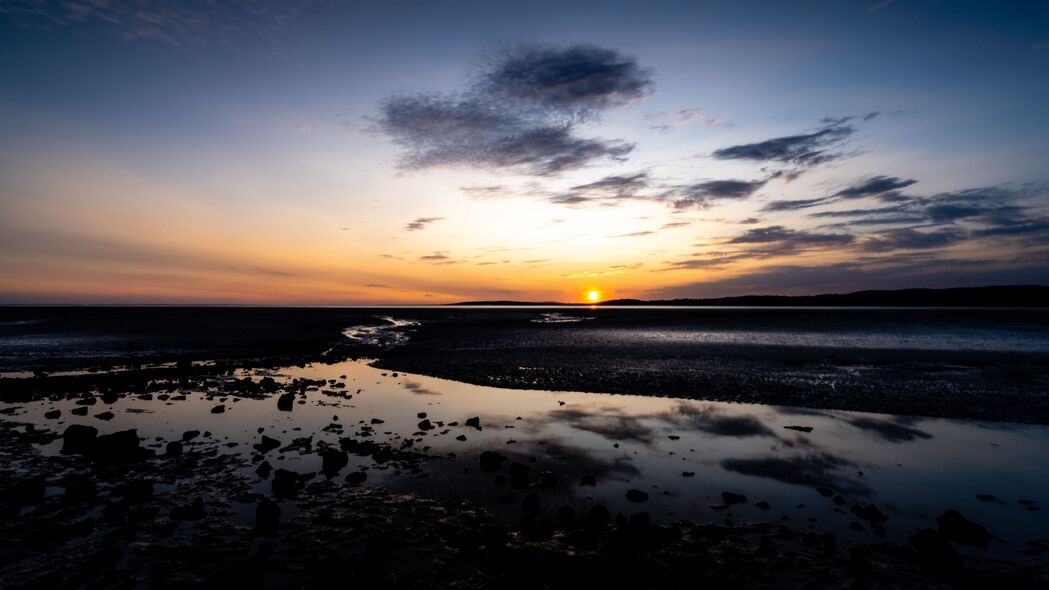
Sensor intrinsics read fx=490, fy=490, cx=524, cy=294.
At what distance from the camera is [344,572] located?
8.87 meters

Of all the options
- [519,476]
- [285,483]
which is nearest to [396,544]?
[519,476]

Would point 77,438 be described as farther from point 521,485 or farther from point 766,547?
point 766,547

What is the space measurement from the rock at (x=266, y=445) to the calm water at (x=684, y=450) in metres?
0.36

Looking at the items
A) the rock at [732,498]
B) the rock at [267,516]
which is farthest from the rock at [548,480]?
the rock at [267,516]

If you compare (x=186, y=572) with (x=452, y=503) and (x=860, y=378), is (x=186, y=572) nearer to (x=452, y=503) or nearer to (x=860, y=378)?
(x=452, y=503)

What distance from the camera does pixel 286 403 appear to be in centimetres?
2292

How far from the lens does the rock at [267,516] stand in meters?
10.6

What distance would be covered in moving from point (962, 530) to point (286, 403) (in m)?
23.9

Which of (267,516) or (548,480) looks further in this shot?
(548,480)

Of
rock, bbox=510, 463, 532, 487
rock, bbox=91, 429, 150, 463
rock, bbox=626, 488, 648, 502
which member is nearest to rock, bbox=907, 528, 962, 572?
rock, bbox=626, 488, 648, 502

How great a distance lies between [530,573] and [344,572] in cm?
337

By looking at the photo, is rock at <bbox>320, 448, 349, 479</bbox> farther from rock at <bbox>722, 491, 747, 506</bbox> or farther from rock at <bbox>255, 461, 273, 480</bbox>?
rock at <bbox>722, 491, 747, 506</bbox>

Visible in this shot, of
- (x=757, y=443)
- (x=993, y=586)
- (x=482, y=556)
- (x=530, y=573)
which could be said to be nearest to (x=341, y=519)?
(x=482, y=556)

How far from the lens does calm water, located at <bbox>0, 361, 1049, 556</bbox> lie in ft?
39.2
